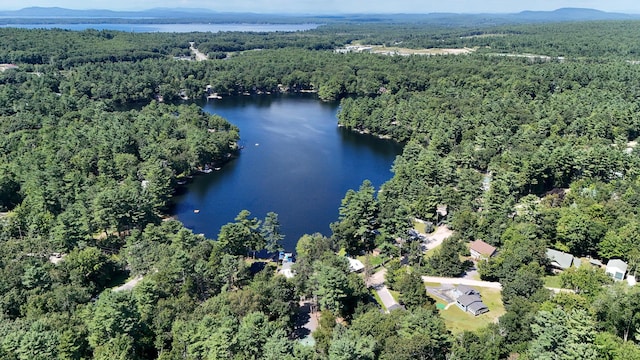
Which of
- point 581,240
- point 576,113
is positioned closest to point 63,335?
point 581,240

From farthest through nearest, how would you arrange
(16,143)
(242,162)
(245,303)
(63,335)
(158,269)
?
1. (242,162)
2. (16,143)
3. (158,269)
4. (245,303)
5. (63,335)

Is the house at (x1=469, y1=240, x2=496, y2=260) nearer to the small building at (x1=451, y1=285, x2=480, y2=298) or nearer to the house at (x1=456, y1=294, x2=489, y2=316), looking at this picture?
the small building at (x1=451, y1=285, x2=480, y2=298)

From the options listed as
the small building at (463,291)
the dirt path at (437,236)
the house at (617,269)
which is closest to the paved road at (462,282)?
the small building at (463,291)

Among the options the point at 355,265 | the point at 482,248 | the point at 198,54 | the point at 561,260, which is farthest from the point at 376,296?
the point at 198,54

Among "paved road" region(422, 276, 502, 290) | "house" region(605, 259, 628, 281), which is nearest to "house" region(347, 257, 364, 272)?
"paved road" region(422, 276, 502, 290)

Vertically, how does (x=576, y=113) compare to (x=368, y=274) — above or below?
above

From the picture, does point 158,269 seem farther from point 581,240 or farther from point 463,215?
point 581,240
